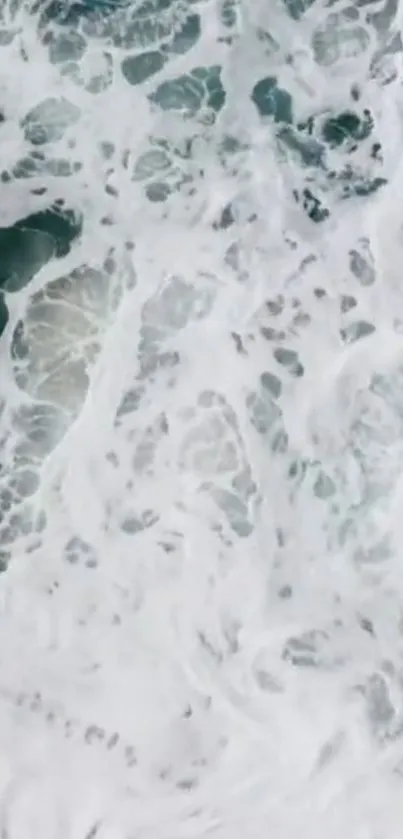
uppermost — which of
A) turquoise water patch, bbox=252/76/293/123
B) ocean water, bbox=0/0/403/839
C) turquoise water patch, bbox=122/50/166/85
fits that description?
turquoise water patch, bbox=252/76/293/123

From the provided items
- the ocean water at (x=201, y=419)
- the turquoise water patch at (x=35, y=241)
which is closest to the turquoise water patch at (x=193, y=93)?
the ocean water at (x=201, y=419)

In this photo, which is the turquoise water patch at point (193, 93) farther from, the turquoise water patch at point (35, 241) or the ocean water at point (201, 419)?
the turquoise water patch at point (35, 241)

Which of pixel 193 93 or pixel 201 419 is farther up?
pixel 193 93

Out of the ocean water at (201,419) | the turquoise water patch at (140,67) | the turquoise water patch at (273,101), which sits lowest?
the ocean water at (201,419)

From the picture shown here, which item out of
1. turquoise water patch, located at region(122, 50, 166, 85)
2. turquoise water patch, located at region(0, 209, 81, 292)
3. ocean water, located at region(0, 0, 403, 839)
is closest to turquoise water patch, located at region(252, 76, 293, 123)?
ocean water, located at region(0, 0, 403, 839)

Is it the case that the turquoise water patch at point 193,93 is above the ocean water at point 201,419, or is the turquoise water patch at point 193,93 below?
above

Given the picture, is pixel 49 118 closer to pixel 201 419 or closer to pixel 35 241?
pixel 35 241

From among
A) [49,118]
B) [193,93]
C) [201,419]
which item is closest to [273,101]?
[193,93]

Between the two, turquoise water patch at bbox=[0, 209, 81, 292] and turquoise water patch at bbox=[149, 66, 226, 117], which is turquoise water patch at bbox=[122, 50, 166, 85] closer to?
turquoise water patch at bbox=[149, 66, 226, 117]
